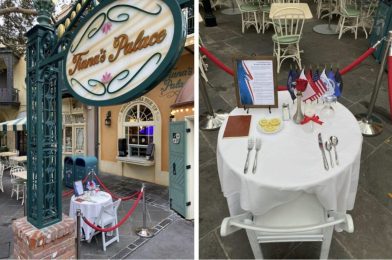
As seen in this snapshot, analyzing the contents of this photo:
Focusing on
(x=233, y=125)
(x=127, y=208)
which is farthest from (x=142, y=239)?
(x=233, y=125)

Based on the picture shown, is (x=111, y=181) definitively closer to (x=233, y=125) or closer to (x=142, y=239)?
(x=142, y=239)

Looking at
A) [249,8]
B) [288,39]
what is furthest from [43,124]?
[249,8]

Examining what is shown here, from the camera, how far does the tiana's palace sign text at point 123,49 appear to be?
1.75 meters

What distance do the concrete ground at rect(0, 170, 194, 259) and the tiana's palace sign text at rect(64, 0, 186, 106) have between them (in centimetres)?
301

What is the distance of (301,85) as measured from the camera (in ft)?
8.34

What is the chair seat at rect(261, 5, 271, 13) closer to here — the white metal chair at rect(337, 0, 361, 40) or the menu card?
the white metal chair at rect(337, 0, 361, 40)

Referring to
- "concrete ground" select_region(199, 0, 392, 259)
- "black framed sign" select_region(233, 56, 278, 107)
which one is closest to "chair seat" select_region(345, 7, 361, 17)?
"concrete ground" select_region(199, 0, 392, 259)

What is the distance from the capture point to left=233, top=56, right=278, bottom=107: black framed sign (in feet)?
9.34

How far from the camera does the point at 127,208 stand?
670 cm

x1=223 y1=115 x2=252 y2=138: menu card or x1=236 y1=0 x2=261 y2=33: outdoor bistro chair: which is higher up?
x1=236 y1=0 x2=261 y2=33: outdoor bistro chair

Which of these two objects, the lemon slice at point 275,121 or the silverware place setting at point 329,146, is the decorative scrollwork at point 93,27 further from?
the silverware place setting at point 329,146

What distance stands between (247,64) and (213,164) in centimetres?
156

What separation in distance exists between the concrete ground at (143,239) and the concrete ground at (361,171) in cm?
152

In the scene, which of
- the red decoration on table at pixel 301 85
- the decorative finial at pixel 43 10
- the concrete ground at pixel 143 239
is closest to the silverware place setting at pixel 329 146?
the red decoration on table at pixel 301 85
